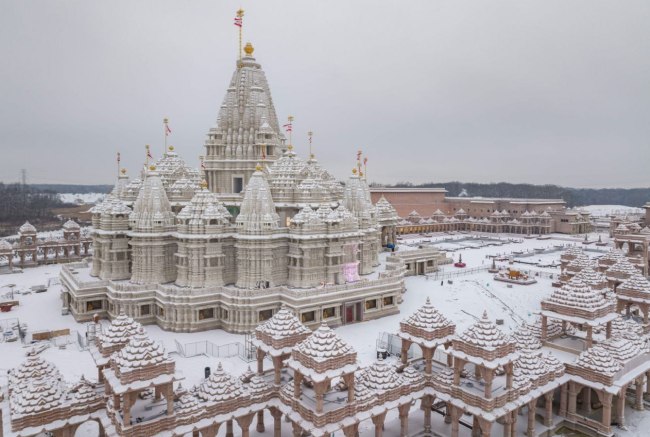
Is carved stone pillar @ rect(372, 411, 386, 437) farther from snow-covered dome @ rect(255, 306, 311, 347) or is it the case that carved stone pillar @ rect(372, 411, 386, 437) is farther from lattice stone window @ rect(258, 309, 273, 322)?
lattice stone window @ rect(258, 309, 273, 322)

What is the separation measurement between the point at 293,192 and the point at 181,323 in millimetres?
12664

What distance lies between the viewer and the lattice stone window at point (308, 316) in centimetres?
2839

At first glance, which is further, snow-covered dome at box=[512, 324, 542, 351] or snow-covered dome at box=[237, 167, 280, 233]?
snow-covered dome at box=[237, 167, 280, 233]

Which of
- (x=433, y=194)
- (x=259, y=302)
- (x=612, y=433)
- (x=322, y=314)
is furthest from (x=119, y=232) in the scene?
(x=433, y=194)

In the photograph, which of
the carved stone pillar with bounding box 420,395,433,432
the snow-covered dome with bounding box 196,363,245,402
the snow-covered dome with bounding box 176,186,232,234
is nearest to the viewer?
the snow-covered dome with bounding box 196,363,245,402

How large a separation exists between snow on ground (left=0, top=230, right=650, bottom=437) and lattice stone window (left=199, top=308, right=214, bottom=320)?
1.17m

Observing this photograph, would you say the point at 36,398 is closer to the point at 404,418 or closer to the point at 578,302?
the point at 404,418

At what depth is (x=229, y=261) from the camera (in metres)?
31.5

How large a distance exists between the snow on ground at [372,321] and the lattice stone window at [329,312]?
3.64 feet

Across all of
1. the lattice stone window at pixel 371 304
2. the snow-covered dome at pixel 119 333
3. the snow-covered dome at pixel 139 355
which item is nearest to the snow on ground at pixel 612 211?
the lattice stone window at pixel 371 304

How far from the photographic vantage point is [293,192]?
34656mm

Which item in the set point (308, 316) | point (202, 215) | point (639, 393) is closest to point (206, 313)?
point (202, 215)

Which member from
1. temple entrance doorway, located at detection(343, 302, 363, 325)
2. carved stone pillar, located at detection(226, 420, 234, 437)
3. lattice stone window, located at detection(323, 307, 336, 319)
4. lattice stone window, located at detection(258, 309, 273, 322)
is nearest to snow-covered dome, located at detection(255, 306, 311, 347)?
carved stone pillar, located at detection(226, 420, 234, 437)

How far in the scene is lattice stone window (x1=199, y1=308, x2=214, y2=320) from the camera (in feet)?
94.1
